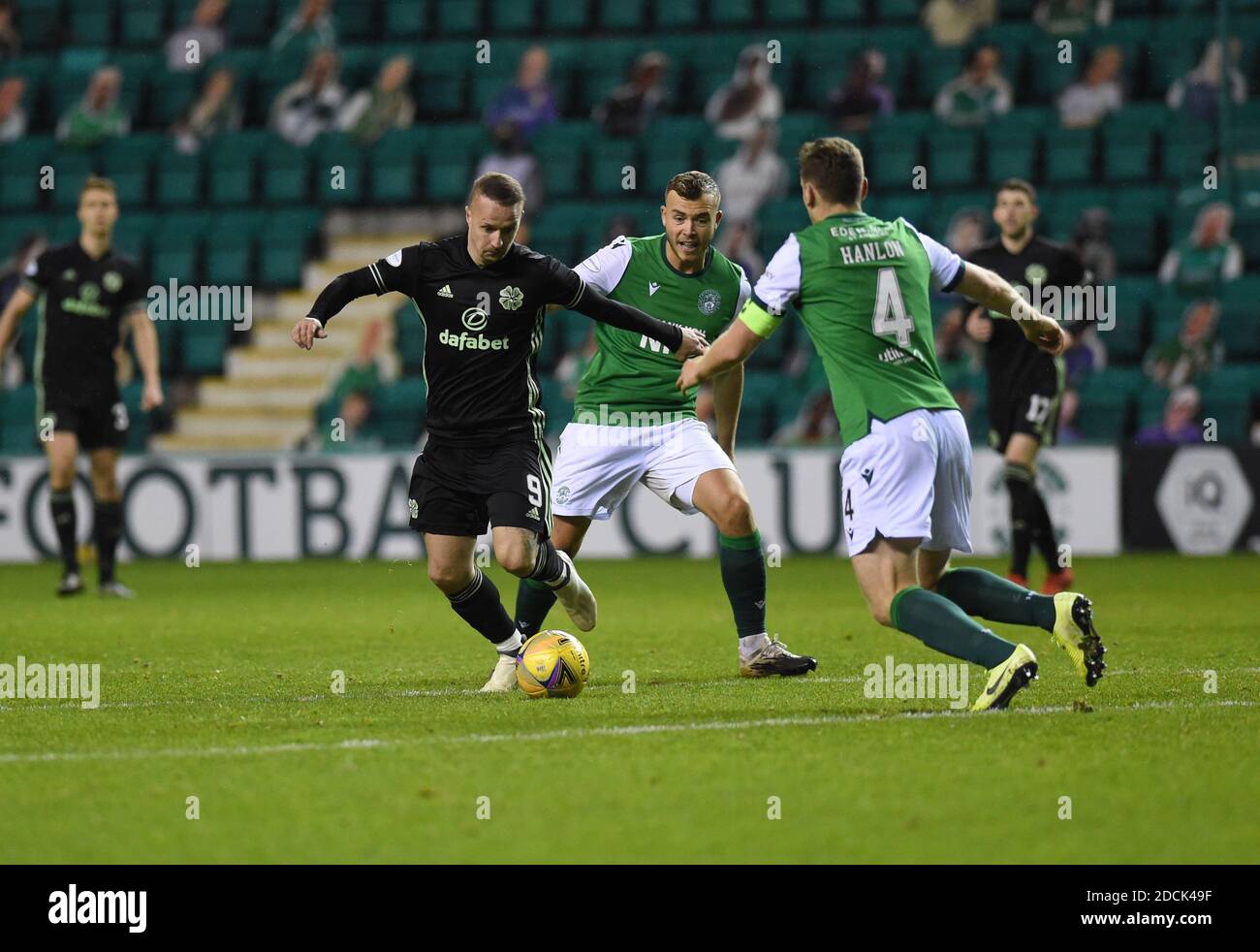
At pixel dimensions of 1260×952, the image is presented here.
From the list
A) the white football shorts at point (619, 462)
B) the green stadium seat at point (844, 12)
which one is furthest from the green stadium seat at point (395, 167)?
the white football shorts at point (619, 462)

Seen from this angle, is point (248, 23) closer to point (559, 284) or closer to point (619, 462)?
point (619, 462)

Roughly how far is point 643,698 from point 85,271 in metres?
6.45

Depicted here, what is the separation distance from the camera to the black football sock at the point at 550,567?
7152mm

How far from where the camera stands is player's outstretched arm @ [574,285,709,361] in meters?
7.07

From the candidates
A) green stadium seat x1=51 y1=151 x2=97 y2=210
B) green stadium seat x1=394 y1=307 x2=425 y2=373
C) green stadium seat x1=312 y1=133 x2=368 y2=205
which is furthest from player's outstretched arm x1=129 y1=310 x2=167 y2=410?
green stadium seat x1=51 y1=151 x2=97 y2=210

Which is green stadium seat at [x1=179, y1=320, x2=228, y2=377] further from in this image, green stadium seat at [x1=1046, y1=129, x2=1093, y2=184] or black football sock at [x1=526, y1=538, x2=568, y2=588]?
black football sock at [x1=526, y1=538, x2=568, y2=588]

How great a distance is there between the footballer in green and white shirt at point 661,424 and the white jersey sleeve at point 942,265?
128 centimetres

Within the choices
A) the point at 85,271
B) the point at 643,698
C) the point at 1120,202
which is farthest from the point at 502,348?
the point at 1120,202

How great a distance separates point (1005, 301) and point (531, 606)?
234 cm

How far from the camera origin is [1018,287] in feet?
36.4

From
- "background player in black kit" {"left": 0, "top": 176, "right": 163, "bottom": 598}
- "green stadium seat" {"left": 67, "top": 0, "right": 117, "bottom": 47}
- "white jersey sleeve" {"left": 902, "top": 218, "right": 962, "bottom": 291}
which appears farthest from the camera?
"green stadium seat" {"left": 67, "top": 0, "right": 117, "bottom": 47}

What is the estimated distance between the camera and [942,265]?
6.50 metres

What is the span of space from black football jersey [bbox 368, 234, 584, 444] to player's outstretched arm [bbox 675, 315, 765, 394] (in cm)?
89
